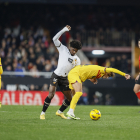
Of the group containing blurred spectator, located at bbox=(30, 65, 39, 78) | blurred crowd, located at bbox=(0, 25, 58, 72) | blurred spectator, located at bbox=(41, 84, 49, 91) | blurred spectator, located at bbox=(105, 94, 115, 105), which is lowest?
blurred spectator, located at bbox=(105, 94, 115, 105)

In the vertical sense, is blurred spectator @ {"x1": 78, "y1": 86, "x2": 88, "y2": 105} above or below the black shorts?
below

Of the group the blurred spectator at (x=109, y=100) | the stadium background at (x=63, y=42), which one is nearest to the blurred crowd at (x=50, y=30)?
the stadium background at (x=63, y=42)

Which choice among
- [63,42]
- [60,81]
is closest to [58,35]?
[60,81]

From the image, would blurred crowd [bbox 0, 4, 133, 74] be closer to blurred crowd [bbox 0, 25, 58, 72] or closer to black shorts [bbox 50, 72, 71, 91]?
blurred crowd [bbox 0, 25, 58, 72]

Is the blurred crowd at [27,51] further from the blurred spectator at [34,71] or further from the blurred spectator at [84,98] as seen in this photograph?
the blurred spectator at [84,98]

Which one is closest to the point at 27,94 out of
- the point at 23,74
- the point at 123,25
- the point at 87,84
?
the point at 23,74

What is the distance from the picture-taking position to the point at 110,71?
8117mm

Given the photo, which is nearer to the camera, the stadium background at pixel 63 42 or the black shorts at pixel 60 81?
the black shorts at pixel 60 81

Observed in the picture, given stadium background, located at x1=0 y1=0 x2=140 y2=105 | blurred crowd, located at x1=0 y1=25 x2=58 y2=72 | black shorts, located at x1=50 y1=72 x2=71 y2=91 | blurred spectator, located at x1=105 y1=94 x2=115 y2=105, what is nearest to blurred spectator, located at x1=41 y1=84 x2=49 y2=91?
stadium background, located at x1=0 y1=0 x2=140 y2=105

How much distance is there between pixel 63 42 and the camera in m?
22.3

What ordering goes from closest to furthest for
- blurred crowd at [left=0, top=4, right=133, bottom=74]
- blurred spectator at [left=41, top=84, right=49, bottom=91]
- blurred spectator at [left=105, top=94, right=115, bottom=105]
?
blurred spectator at [left=41, top=84, right=49, bottom=91] → blurred spectator at [left=105, top=94, right=115, bottom=105] → blurred crowd at [left=0, top=4, right=133, bottom=74]

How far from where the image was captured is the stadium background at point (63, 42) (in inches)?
685

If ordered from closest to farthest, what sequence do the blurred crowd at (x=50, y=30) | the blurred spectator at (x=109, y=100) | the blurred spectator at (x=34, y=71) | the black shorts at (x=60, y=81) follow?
the black shorts at (x=60, y=81), the blurred spectator at (x=34, y=71), the blurred spectator at (x=109, y=100), the blurred crowd at (x=50, y=30)

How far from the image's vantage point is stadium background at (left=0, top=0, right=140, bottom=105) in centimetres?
1739
